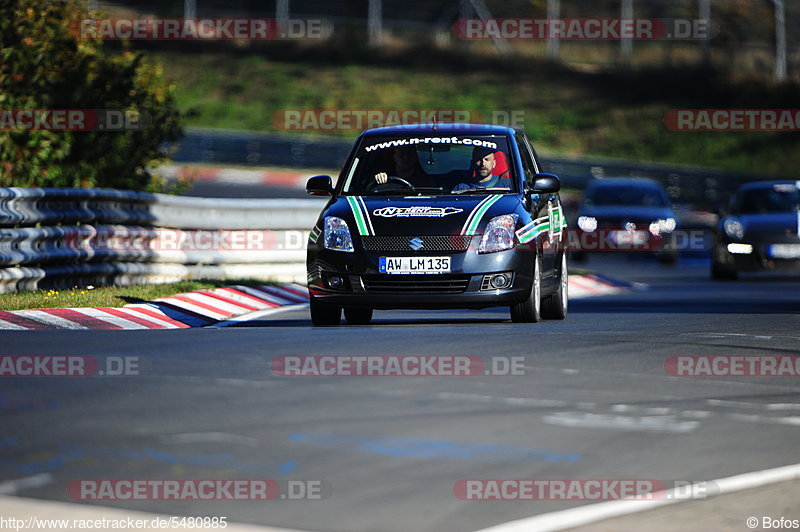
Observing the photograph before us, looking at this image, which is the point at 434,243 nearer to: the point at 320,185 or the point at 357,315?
the point at 320,185

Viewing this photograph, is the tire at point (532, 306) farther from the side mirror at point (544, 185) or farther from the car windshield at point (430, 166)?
the car windshield at point (430, 166)

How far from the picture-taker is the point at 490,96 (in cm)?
5612

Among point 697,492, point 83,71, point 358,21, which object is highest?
point 358,21

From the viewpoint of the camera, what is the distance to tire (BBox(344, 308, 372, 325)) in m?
13.6

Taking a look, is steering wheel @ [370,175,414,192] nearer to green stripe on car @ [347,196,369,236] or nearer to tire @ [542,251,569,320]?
green stripe on car @ [347,196,369,236]

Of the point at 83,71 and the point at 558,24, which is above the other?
the point at 558,24

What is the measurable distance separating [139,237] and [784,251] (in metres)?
10.4

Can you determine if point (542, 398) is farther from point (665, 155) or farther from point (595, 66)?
point (595, 66)

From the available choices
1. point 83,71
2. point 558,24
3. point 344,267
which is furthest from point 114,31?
point 558,24

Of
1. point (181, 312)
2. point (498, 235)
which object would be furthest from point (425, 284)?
point (181, 312)

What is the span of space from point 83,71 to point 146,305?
7.53 meters

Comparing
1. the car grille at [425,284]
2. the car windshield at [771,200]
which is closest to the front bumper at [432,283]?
the car grille at [425,284]

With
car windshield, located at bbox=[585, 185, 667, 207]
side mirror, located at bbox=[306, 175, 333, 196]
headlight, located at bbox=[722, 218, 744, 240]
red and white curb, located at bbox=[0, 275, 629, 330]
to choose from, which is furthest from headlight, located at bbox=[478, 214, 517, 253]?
car windshield, located at bbox=[585, 185, 667, 207]

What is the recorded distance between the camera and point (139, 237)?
674 inches
